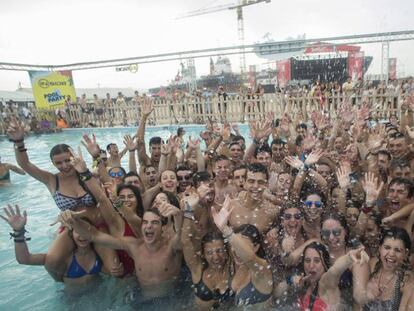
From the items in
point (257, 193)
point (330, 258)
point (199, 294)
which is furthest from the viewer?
point (257, 193)

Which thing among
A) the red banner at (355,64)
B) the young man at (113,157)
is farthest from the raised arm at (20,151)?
the red banner at (355,64)

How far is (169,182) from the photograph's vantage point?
14.3 feet

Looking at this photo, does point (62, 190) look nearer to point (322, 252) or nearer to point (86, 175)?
point (86, 175)

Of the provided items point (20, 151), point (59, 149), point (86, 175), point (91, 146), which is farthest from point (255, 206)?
point (20, 151)

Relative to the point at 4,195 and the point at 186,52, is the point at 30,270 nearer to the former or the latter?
the point at 4,195

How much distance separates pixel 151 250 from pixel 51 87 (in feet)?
62.6

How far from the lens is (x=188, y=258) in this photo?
340 cm

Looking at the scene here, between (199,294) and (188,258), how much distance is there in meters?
0.40

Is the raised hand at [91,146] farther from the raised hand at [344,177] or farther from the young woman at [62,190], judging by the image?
the raised hand at [344,177]

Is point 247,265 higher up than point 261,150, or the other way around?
point 261,150

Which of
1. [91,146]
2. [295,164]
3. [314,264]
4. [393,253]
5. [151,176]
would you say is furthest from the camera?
[151,176]

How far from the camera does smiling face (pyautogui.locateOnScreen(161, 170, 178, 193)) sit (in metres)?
4.38

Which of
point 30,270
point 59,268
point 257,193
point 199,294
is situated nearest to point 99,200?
point 59,268

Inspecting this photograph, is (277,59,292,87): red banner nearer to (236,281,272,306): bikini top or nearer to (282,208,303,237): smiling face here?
(282,208,303,237): smiling face
